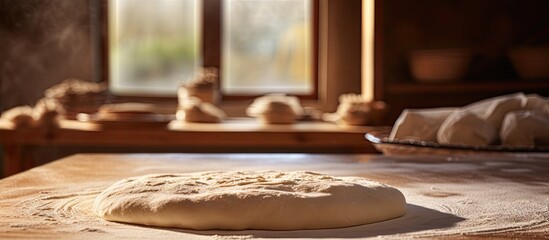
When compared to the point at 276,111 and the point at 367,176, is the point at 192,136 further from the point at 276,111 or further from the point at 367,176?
the point at 367,176

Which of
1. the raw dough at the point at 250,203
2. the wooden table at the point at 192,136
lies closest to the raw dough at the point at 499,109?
the wooden table at the point at 192,136

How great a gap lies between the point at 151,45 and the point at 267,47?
1.78 feet

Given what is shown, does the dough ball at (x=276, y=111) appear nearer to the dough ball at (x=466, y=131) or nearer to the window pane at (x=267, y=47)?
the window pane at (x=267, y=47)

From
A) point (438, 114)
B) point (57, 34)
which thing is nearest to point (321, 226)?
point (438, 114)

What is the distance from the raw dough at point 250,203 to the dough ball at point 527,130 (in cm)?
82

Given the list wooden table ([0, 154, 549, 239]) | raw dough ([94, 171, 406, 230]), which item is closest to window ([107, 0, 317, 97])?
wooden table ([0, 154, 549, 239])

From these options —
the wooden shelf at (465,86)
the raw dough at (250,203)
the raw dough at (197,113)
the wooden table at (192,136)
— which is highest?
the raw dough at (250,203)

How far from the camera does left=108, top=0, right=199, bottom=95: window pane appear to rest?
352 centimetres

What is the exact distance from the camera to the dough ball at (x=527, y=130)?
168 cm

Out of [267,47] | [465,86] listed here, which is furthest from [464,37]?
[267,47]

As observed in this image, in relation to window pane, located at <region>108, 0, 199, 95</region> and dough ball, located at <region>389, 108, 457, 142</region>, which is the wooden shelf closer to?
window pane, located at <region>108, 0, 199, 95</region>

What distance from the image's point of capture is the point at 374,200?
880 millimetres

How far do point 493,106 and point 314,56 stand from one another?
5.31 ft

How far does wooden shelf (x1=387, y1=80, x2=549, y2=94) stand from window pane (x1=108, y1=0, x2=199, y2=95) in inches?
38.1
